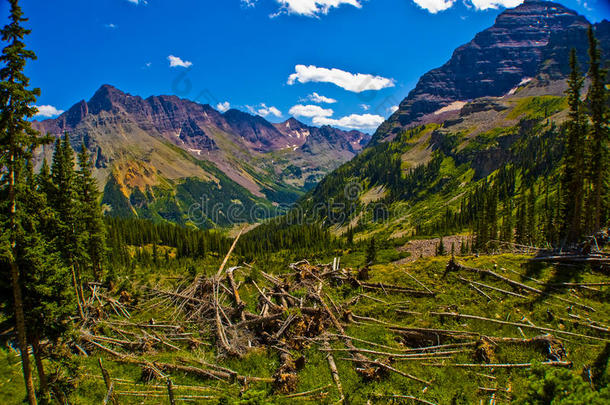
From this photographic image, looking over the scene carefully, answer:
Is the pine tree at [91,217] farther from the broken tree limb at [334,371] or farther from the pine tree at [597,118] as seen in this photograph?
the pine tree at [597,118]

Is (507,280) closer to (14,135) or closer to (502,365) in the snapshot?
(502,365)

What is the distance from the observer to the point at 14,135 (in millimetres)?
13539

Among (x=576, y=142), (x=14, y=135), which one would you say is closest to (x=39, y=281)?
(x=14, y=135)

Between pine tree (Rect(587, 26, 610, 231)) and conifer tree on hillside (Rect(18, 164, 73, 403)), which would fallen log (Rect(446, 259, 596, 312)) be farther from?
conifer tree on hillside (Rect(18, 164, 73, 403))

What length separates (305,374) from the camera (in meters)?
15.0

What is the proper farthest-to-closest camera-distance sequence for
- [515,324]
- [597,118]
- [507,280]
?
[597,118]
[507,280]
[515,324]

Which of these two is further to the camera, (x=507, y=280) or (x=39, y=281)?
(x=507, y=280)

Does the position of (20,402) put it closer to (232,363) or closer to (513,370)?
(232,363)

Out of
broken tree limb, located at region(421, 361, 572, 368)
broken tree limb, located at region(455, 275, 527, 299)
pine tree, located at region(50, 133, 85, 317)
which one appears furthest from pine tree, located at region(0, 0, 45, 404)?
broken tree limb, located at region(455, 275, 527, 299)

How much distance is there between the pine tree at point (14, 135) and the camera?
527 inches

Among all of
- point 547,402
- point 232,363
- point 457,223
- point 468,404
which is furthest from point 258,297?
point 457,223

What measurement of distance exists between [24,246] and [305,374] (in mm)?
16470

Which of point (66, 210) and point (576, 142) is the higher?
point (576, 142)

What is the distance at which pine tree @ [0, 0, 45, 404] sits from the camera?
13391 millimetres
